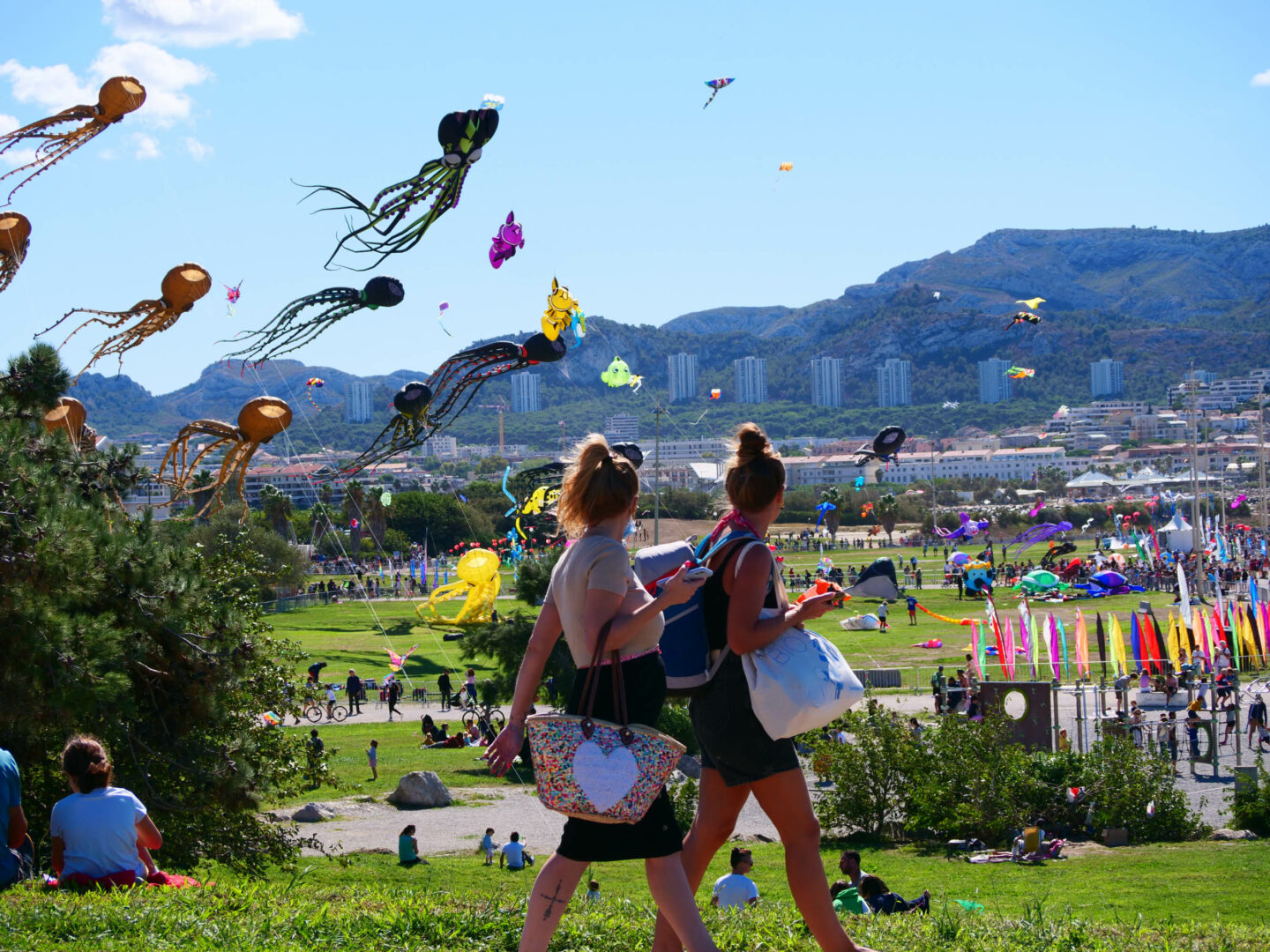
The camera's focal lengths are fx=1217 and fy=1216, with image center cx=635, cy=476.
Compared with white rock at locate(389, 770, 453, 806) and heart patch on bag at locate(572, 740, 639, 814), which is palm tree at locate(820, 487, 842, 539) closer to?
white rock at locate(389, 770, 453, 806)

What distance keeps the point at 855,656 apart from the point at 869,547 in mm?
51253

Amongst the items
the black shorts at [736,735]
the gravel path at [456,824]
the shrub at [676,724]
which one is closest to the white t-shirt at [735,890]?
the black shorts at [736,735]

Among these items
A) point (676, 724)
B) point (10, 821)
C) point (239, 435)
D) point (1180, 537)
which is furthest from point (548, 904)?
point (1180, 537)

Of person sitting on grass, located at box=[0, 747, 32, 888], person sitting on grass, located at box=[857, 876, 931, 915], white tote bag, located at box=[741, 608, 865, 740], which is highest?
white tote bag, located at box=[741, 608, 865, 740]

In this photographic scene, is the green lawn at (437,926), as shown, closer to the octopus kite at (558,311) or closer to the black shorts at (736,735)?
the black shorts at (736,735)

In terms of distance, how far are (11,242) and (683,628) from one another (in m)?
12.0

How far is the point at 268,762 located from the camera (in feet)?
30.5

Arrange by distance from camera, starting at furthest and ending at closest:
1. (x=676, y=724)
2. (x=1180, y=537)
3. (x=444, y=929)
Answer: (x=1180, y=537) < (x=676, y=724) < (x=444, y=929)

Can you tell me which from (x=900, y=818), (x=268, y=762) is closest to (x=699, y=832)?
(x=268, y=762)

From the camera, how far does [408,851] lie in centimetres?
1348

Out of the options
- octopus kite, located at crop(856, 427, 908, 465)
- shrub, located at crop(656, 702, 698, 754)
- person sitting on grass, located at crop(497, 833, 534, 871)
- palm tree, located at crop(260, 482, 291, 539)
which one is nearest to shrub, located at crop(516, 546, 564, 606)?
shrub, located at crop(656, 702, 698, 754)

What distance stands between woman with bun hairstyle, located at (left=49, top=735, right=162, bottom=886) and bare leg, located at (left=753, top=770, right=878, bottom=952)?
2.74m

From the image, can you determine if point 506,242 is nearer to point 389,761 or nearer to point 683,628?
point 389,761

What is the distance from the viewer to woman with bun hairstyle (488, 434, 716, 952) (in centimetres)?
344
